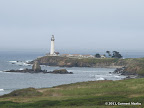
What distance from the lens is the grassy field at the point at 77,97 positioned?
3575 centimetres

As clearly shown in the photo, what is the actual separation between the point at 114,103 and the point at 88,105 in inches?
97.0

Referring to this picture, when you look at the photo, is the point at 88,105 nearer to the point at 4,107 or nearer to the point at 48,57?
the point at 4,107

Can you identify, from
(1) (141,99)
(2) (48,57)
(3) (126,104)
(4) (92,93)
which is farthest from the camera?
(2) (48,57)

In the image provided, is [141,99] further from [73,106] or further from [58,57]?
[58,57]

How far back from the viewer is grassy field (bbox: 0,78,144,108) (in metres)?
35.7

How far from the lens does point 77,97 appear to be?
41312 millimetres

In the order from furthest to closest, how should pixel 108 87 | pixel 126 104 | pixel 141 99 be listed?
pixel 108 87 < pixel 141 99 < pixel 126 104

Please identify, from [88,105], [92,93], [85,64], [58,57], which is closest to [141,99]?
[88,105]

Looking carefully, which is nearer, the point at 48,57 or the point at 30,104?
the point at 30,104

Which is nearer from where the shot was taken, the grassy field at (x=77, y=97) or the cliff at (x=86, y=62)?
the grassy field at (x=77, y=97)

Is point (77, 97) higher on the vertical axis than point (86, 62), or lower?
lower

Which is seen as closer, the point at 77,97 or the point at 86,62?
the point at 77,97

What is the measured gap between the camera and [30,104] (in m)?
36.7

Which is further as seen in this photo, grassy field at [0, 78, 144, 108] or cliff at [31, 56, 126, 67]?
cliff at [31, 56, 126, 67]
